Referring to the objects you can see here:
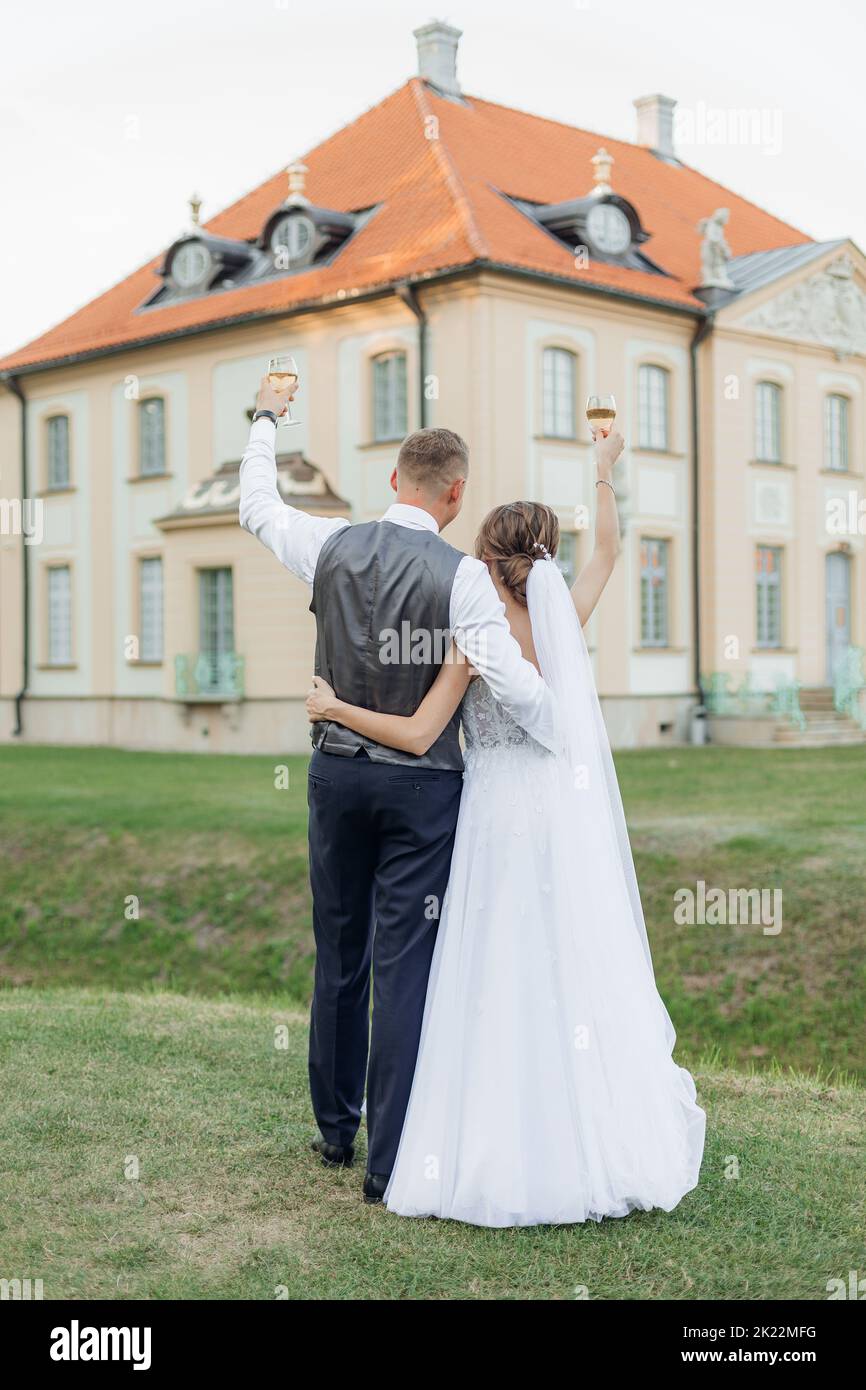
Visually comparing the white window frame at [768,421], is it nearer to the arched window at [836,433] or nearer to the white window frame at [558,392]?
the arched window at [836,433]

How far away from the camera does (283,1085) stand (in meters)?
6.17

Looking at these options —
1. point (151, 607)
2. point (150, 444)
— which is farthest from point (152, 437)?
point (151, 607)

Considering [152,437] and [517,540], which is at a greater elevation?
[152,437]

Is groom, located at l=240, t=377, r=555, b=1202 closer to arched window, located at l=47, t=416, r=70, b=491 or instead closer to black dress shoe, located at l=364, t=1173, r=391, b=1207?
black dress shoe, located at l=364, t=1173, r=391, b=1207

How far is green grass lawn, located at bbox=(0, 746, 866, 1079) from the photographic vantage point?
415 inches

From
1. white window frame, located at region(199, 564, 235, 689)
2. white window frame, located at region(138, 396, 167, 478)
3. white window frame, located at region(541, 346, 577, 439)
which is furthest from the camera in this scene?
white window frame, located at region(138, 396, 167, 478)

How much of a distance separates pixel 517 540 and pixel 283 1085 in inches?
102

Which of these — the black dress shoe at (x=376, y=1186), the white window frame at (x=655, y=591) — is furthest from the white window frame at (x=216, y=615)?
the black dress shoe at (x=376, y=1186)

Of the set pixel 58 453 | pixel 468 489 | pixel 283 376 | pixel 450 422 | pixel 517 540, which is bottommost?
pixel 517 540

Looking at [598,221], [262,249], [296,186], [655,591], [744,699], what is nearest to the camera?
[598,221]

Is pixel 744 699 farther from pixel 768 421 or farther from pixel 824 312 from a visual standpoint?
pixel 824 312

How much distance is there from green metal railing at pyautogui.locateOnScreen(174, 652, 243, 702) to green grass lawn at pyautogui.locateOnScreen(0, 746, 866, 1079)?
7.29m

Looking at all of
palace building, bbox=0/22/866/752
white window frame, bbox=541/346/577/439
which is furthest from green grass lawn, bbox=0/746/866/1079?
white window frame, bbox=541/346/577/439

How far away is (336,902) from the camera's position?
4.99 m
